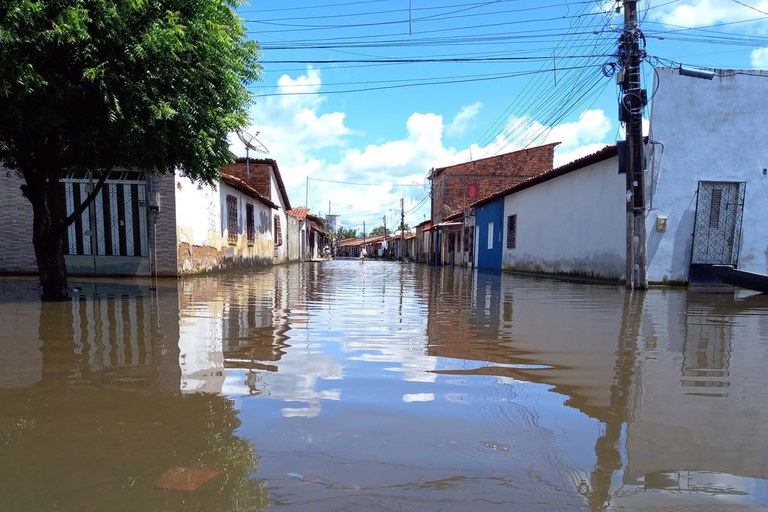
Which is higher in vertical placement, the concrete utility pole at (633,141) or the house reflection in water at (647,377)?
the concrete utility pole at (633,141)

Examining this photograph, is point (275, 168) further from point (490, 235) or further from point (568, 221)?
point (568, 221)

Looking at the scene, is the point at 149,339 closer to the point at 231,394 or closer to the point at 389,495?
the point at 231,394

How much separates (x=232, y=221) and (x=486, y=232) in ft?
41.7

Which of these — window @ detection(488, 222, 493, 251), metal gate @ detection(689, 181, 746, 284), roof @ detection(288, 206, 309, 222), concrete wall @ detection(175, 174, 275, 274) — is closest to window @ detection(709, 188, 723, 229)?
metal gate @ detection(689, 181, 746, 284)

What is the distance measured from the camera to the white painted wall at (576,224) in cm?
1214

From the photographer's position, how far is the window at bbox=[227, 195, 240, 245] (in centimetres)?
1634

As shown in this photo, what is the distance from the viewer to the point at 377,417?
8.57 ft

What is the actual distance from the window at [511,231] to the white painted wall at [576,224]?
41cm

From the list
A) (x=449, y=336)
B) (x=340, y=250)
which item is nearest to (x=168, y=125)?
(x=449, y=336)

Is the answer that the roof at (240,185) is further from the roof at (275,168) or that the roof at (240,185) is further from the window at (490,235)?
the window at (490,235)

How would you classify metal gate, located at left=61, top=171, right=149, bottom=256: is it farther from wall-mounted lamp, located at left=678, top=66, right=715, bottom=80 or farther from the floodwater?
wall-mounted lamp, located at left=678, top=66, right=715, bottom=80

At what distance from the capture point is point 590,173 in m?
13.5

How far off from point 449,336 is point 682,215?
9.09 metres

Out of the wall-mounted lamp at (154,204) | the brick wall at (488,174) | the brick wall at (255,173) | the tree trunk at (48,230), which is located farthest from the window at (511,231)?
the tree trunk at (48,230)
